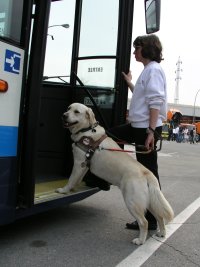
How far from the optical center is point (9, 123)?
3.57 metres

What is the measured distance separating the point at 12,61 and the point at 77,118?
1.34 meters

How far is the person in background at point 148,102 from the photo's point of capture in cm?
467

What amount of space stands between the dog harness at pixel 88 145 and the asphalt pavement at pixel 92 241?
0.85m

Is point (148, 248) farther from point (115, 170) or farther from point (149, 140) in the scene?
point (149, 140)

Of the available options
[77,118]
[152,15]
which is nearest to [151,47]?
[152,15]

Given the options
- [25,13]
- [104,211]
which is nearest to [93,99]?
[104,211]

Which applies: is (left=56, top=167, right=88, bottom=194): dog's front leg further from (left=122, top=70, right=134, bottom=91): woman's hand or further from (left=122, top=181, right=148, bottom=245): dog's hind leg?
(left=122, top=70, right=134, bottom=91): woman's hand

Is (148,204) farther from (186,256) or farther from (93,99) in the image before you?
(93,99)

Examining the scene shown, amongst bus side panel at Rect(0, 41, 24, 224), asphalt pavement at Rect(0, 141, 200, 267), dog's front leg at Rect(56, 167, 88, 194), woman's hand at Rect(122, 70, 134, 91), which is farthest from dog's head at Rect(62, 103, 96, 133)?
asphalt pavement at Rect(0, 141, 200, 267)

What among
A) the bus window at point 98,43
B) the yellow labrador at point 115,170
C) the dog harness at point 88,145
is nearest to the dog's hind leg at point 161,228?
the yellow labrador at point 115,170

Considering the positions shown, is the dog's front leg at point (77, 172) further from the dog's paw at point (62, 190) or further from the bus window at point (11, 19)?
the bus window at point (11, 19)

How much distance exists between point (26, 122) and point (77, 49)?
7.41 ft

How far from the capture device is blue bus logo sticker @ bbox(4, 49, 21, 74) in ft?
11.5

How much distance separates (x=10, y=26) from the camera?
3570 millimetres
